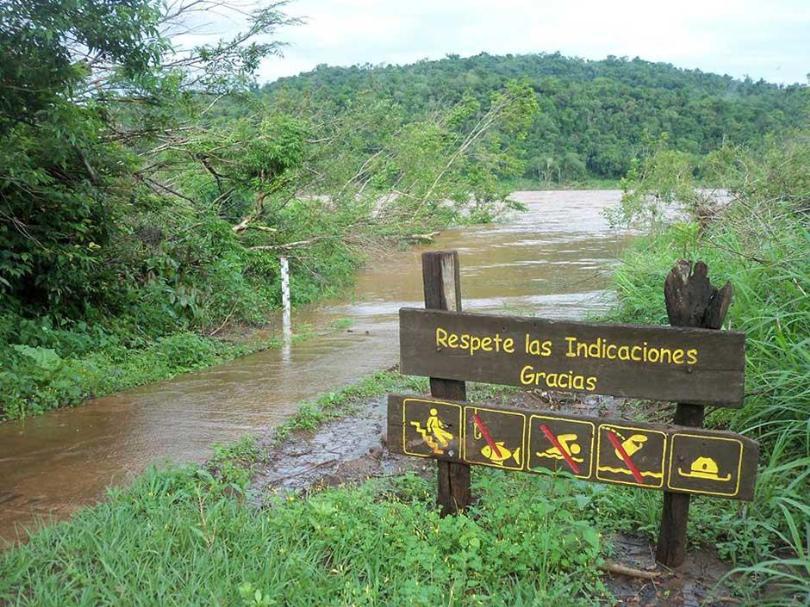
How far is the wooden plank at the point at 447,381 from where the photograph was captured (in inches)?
140

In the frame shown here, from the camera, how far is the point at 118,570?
2.91 metres

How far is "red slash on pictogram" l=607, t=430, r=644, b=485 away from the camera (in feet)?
10.5

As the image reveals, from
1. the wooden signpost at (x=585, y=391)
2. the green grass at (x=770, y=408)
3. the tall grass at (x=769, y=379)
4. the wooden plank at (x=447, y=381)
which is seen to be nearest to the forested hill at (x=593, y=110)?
the tall grass at (x=769, y=379)

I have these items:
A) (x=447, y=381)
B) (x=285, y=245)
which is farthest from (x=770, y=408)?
(x=285, y=245)

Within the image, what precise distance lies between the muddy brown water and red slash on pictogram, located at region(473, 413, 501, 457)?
1.96 meters

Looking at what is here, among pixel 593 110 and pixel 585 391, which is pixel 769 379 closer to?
pixel 585 391

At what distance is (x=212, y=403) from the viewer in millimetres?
6133

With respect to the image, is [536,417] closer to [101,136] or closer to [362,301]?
[101,136]

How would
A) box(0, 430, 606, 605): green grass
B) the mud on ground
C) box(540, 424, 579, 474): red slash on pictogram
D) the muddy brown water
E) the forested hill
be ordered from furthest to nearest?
the forested hill < the muddy brown water < box(540, 424, 579, 474): red slash on pictogram < the mud on ground < box(0, 430, 606, 605): green grass

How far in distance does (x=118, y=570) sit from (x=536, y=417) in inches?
73.1

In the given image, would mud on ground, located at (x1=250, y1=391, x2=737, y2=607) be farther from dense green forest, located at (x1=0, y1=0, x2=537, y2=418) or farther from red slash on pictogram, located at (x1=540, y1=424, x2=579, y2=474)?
dense green forest, located at (x1=0, y1=0, x2=537, y2=418)

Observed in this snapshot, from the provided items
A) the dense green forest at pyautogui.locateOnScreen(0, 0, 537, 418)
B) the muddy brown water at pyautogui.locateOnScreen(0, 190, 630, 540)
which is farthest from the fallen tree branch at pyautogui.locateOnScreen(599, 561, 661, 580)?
the dense green forest at pyautogui.locateOnScreen(0, 0, 537, 418)

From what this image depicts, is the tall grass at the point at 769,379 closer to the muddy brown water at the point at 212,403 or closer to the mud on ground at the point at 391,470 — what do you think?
the mud on ground at the point at 391,470

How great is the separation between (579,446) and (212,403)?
3.69 metres
